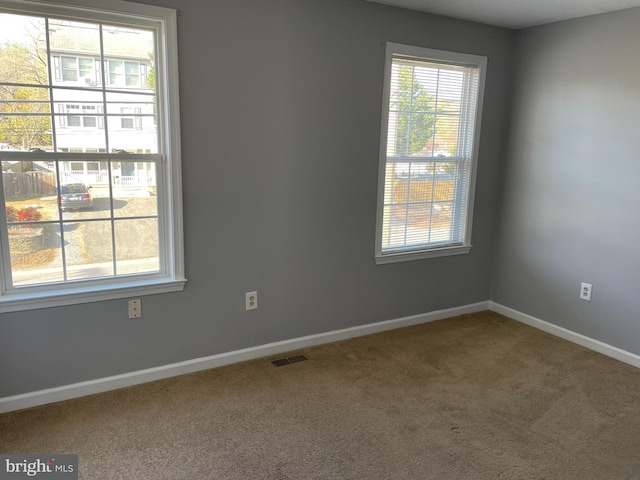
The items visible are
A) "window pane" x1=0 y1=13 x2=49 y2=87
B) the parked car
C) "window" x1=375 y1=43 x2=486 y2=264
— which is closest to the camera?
"window pane" x1=0 y1=13 x2=49 y2=87

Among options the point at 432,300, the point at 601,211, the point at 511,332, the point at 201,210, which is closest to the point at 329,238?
the point at 201,210

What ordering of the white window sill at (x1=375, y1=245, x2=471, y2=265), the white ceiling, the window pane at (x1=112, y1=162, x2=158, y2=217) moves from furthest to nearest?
the white window sill at (x1=375, y1=245, x2=471, y2=265) → the white ceiling → the window pane at (x1=112, y1=162, x2=158, y2=217)

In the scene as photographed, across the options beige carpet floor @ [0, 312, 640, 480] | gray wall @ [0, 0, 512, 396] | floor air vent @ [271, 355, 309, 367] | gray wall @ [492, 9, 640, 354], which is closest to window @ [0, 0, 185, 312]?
gray wall @ [0, 0, 512, 396]

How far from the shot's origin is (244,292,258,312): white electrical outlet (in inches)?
118

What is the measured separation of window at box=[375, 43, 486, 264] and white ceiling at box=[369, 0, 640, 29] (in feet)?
0.90

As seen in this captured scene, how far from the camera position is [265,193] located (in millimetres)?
2938

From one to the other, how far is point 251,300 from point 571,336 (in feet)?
7.94

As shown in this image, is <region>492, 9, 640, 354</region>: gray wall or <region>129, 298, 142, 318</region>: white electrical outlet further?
<region>492, 9, 640, 354</region>: gray wall

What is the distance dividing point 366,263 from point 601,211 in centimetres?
169

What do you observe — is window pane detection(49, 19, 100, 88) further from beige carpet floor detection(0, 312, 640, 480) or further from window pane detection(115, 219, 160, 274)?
beige carpet floor detection(0, 312, 640, 480)

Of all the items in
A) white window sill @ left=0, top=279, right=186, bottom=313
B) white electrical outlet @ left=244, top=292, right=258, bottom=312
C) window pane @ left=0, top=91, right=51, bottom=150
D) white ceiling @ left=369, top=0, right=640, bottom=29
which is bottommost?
white electrical outlet @ left=244, top=292, right=258, bottom=312

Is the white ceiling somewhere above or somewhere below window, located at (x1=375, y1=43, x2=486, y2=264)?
above

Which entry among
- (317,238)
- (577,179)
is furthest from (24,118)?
(577,179)

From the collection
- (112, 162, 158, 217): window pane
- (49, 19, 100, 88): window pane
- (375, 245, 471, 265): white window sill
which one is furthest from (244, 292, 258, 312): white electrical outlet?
(49, 19, 100, 88): window pane
